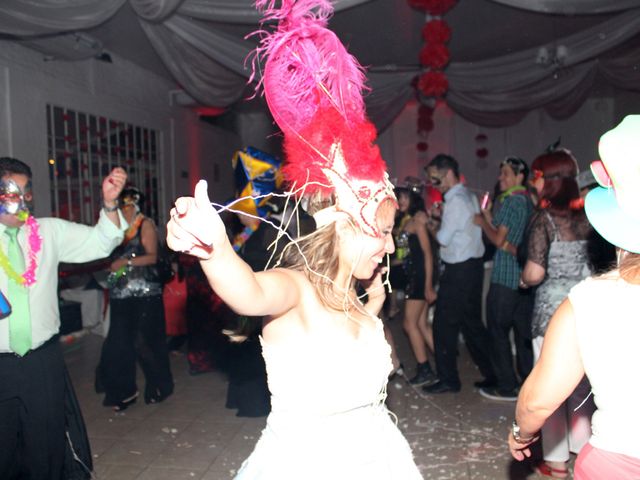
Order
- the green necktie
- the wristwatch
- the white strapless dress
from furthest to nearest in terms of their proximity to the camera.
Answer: the green necktie
the wristwatch
the white strapless dress

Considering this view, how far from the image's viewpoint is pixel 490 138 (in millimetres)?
12156

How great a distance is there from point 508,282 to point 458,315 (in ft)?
1.65

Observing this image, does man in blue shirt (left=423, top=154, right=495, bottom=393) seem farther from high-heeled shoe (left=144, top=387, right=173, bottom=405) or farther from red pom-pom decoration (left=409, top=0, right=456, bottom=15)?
high-heeled shoe (left=144, top=387, right=173, bottom=405)

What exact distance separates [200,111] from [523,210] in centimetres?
782

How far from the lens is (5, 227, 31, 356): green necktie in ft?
8.48

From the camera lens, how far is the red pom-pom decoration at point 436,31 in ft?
19.3

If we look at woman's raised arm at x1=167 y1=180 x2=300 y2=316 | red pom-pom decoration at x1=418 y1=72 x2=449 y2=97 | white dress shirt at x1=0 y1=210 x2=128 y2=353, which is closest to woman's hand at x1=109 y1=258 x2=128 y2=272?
white dress shirt at x1=0 y1=210 x2=128 y2=353

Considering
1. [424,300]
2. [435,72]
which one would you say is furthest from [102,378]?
[435,72]

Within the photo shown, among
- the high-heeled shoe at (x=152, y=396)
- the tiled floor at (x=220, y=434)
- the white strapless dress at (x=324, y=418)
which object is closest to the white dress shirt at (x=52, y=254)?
the tiled floor at (x=220, y=434)

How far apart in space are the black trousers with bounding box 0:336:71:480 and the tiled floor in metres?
0.86

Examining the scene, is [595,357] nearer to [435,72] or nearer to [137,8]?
[137,8]

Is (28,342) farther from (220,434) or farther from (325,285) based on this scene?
(220,434)

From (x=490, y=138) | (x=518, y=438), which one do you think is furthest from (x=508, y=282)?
(x=490, y=138)

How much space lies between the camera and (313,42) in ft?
5.95
